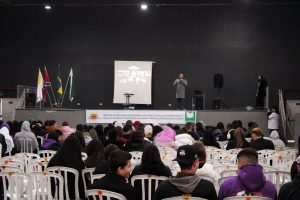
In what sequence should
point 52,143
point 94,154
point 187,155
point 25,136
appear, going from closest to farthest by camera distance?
point 187,155 < point 94,154 < point 52,143 < point 25,136

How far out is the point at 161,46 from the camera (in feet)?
59.9

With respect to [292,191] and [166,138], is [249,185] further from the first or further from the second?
[166,138]

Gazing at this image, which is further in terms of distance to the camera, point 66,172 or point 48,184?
point 66,172

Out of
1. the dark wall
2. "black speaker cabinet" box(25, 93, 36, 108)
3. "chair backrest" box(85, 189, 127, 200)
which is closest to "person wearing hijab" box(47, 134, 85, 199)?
"chair backrest" box(85, 189, 127, 200)

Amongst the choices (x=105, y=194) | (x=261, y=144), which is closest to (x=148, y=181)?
(x=105, y=194)

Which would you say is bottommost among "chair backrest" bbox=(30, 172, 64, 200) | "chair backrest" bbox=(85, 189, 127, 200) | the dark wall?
"chair backrest" bbox=(30, 172, 64, 200)

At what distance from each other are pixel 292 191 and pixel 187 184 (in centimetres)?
69

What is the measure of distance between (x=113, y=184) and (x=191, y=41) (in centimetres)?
1517

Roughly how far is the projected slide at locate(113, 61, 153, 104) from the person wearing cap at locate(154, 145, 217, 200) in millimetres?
14059

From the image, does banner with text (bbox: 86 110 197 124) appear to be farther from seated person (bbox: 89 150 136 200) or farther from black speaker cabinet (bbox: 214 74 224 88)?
seated person (bbox: 89 150 136 200)

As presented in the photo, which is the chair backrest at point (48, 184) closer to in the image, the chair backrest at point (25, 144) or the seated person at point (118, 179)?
the seated person at point (118, 179)

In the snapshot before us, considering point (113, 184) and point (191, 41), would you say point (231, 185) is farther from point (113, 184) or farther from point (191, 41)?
point (191, 41)

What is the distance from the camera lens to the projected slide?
1730 centimetres

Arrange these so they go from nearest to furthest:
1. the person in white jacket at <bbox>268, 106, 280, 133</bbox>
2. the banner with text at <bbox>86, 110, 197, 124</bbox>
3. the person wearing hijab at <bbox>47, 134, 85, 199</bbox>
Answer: the person wearing hijab at <bbox>47, 134, 85, 199</bbox>
the person in white jacket at <bbox>268, 106, 280, 133</bbox>
the banner with text at <bbox>86, 110, 197, 124</bbox>
